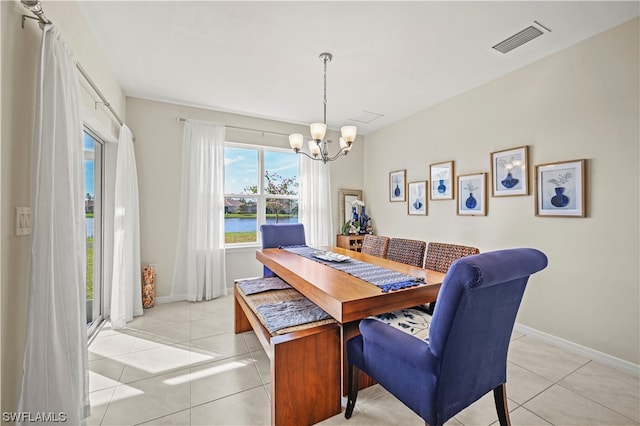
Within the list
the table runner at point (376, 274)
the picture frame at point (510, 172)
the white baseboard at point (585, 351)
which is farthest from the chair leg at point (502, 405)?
the picture frame at point (510, 172)

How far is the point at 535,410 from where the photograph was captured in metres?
1.70

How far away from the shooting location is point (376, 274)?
1.97m

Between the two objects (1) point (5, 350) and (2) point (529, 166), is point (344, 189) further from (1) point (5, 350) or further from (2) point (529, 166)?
(1) point (5, 350)

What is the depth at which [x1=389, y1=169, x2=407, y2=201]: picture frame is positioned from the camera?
13.9 feet

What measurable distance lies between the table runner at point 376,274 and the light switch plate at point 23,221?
1788 mm

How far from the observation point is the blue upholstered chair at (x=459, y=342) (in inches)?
42.1

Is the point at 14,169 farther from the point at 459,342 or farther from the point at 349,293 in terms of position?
the point at 459,342

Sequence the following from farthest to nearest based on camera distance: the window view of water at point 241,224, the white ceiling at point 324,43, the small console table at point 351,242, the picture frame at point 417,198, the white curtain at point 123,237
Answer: the small console table at point 351,242 < the window view of water at point 241,224 < the picture frame at point 417,198 < the white curtain at point 123,237 < the white ceiling at point 324,43

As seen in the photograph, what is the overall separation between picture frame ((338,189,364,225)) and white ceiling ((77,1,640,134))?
1.80 meters

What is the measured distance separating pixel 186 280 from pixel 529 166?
14.0 ft

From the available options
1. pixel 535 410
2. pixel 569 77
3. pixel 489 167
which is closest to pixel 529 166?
pixel 489 167

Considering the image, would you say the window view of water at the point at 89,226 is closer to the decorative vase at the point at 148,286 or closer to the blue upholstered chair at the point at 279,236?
the decorative vase at the point at 148,286

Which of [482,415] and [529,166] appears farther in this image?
[529,166]

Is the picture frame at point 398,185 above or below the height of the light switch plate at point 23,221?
above
